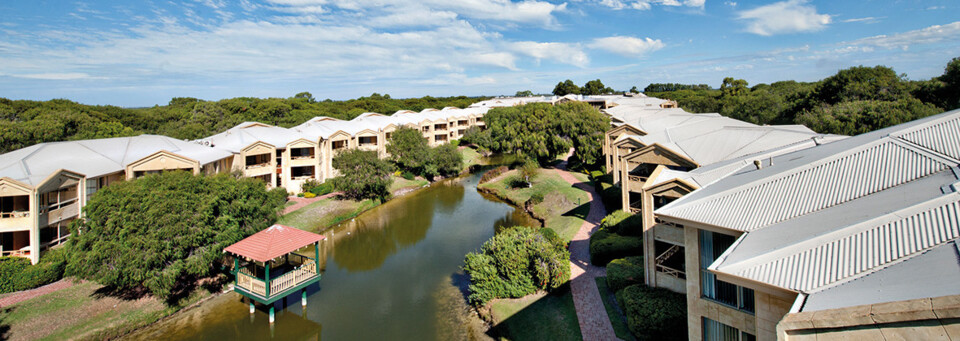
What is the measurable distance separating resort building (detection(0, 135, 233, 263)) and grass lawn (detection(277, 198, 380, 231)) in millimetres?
6093

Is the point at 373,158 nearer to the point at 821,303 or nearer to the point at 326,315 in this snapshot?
the point at 326,315

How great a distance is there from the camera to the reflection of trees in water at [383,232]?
22438 millimetres

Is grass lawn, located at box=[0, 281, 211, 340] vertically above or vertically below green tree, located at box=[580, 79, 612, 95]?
below

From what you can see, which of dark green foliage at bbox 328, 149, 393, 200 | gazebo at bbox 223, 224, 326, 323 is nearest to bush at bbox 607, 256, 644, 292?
gazebo at bbox 223, 224, 326, 323

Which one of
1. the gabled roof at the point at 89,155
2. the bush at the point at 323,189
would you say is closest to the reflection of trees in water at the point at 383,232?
the bush at the point at 323,189

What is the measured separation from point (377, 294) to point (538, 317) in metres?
7.24

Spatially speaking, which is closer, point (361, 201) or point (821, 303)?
point (821, 303)

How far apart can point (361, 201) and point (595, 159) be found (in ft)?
66.0

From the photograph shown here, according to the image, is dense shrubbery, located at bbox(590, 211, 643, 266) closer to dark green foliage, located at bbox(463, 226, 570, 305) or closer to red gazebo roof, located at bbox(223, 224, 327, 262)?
dark green foliage, located at bbox(463, 226, 570, 305)

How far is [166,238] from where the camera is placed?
15477 mm

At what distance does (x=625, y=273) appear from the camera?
14531mm

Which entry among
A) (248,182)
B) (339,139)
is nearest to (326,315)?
(248,182)

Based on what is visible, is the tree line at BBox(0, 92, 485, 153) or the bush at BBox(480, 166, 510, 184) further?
the bush at BBox(480, 166, 510, 184)

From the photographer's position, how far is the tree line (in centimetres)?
3264
